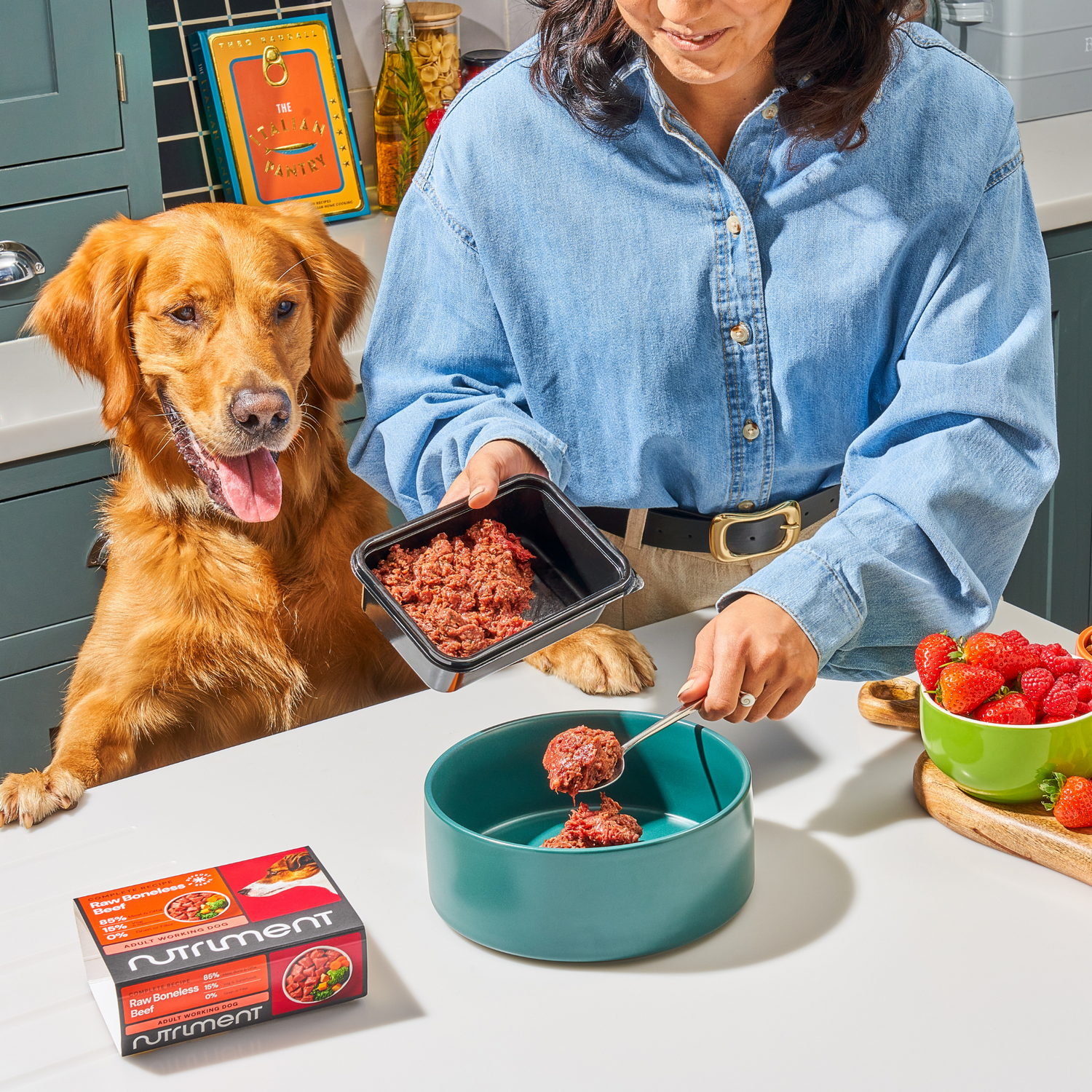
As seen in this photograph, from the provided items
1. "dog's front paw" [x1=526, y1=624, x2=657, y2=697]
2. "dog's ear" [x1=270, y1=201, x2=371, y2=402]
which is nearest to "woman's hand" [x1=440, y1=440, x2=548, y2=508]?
"dog's front paw" [x1=526, y1=624, x2=657, y2=697]

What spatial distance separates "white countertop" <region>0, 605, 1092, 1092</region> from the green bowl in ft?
0.18

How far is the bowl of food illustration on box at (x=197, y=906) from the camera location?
2.69 ft

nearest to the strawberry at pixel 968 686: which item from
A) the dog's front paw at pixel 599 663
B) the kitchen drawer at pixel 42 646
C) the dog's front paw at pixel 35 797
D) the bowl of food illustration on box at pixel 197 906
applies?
the dog's front paw at pixel 599 663

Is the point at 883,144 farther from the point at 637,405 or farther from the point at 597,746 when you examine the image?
the point at 597,746

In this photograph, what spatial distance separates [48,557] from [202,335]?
24.3 inches

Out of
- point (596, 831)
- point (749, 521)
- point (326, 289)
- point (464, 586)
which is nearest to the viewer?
point (596, 831)

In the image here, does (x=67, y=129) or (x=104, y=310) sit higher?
(x=67, y=129)

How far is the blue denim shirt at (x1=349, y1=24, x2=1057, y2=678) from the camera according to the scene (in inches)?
45.2

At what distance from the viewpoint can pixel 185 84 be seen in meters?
2.36

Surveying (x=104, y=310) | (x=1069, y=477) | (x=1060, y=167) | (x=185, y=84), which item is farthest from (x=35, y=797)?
(x=1060, y=167)

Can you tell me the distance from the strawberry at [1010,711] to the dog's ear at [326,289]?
98cm

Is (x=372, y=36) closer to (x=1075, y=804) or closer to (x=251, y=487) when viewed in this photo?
(x=251, y=487)

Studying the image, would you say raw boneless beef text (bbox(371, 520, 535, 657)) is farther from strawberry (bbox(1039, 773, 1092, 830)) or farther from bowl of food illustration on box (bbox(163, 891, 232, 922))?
strawberry (bbox(1039, 773, 1092, 830))

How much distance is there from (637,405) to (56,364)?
3.66 ft
